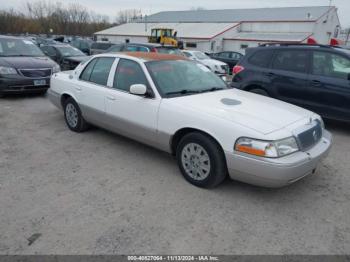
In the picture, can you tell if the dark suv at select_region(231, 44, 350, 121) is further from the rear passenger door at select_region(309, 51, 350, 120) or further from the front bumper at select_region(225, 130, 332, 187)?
the front bumper at select_region(225, 130, 332, 187)

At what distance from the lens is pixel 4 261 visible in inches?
98.6

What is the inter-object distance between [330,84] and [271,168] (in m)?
3.55

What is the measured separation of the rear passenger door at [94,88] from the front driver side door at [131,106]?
20 cm

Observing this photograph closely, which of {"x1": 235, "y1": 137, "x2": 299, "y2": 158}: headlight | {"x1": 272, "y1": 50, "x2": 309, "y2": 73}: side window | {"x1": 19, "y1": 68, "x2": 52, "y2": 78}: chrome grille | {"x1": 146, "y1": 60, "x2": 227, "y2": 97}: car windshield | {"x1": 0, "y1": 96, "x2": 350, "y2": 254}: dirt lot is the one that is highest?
{"x1": 272, "y1": 50, "x2": 309, "y2": 73}: side window

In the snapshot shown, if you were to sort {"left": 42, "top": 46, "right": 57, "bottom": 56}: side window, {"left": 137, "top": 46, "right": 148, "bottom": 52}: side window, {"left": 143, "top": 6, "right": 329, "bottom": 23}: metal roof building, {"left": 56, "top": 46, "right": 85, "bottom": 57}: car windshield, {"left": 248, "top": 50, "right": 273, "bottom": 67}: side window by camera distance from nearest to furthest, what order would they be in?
{"left": 248, "top": 50, "right": 273, "bottom": 67}: side window
{"left": 137, "top": 46, "right": 148, "bottom": 52}: side window
{"left": 56, "top": 46, "right": 85, "bottom": 57}: car windshield
{"left": 42, "top": 46, "right": 57, "bottom": 56}: side window
{"left": 143, "top": 6, "right": 329, "bottom": 23}: metal roof building

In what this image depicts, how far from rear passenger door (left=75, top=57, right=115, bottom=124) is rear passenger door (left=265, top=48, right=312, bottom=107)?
3563 millimetres

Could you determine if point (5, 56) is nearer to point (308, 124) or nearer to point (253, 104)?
point (253, 104)

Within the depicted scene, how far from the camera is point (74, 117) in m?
5.59

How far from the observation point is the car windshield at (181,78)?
4.14 meters

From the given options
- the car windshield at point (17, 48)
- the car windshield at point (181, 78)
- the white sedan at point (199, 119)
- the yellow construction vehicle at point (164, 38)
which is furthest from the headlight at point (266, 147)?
the yellow construction vehicle at point (164, 38)

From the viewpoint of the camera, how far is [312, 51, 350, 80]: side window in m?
5.67

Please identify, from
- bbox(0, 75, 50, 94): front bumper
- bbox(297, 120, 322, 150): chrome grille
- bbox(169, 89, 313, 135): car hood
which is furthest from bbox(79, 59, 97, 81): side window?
bbox(297, 120, 322, 150): chrome grille

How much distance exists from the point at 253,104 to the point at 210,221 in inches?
66.2

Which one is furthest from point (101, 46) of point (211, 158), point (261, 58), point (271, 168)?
point (271, 168)
